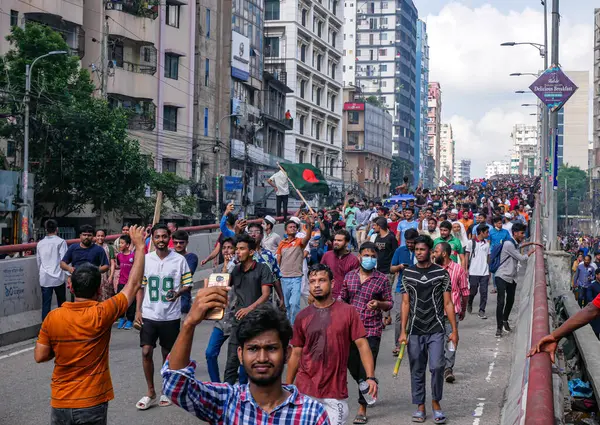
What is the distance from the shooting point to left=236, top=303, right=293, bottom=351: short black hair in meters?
2.93

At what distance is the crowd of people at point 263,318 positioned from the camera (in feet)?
9.46

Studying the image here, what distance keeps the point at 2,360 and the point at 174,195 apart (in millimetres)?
28019

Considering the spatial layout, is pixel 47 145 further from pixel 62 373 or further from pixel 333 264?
pixel 62 373

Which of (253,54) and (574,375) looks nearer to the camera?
(574,375)

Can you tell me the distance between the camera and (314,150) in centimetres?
7594

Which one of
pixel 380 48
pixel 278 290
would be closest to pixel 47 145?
pixel 278 290

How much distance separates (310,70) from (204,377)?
214ft

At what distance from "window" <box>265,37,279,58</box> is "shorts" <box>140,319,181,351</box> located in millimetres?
63043

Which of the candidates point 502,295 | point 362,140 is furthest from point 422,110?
point 502,295

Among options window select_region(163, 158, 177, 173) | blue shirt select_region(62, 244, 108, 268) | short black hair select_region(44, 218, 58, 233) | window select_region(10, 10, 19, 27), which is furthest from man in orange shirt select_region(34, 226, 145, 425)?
window select_region(163, 158, 177, 173)

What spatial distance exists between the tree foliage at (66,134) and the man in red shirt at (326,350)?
25.3 meters

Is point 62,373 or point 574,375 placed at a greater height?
point 62,373

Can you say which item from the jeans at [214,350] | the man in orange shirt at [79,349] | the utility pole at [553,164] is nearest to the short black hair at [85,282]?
the man in orange shirt at [79,349]

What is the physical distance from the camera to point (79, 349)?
517 centimetres
